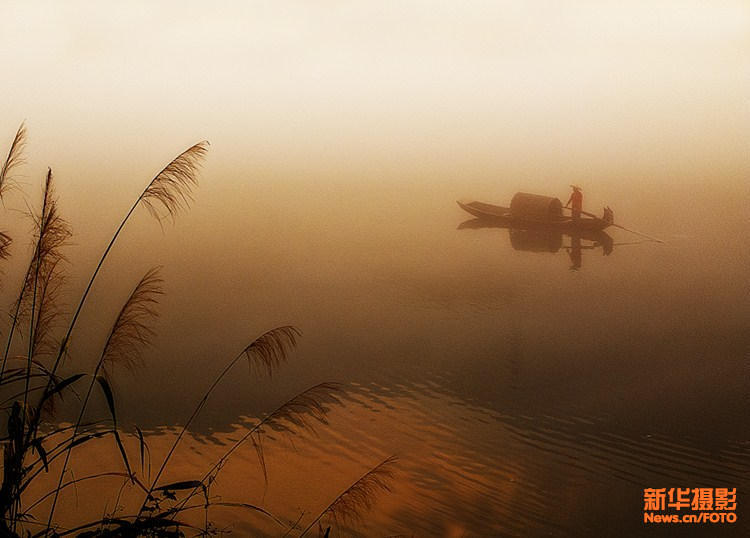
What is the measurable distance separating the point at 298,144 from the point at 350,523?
23.3 ft

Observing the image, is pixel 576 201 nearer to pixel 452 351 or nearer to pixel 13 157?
pixel 452 351

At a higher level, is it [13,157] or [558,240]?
[13,157]

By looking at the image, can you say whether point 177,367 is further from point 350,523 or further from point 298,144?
point 298,144

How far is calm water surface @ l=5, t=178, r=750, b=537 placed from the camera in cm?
401

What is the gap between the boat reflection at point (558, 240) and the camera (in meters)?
8.72

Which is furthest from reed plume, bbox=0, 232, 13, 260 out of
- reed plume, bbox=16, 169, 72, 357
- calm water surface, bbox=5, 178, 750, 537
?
calm water surface, bbox=5, 178, 750, 537

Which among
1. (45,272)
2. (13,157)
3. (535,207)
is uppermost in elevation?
(535,207)

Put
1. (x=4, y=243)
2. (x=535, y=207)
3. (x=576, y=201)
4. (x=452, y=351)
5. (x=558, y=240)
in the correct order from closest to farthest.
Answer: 1. (x=4, y=243)
2. (x=452, y=351)
3. (x=576, y=201)
4. (x=535, y=207)
5. (x=558, y=240)

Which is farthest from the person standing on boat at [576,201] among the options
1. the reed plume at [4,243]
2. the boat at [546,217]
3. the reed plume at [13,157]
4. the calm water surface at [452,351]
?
the reed plume at [4,243]

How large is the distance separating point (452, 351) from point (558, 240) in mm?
3344

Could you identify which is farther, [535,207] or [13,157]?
[535,207]

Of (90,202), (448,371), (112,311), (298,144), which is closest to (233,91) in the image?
(298,144)

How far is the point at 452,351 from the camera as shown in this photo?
6020mm

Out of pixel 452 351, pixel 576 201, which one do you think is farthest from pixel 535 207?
pixel 452 351
